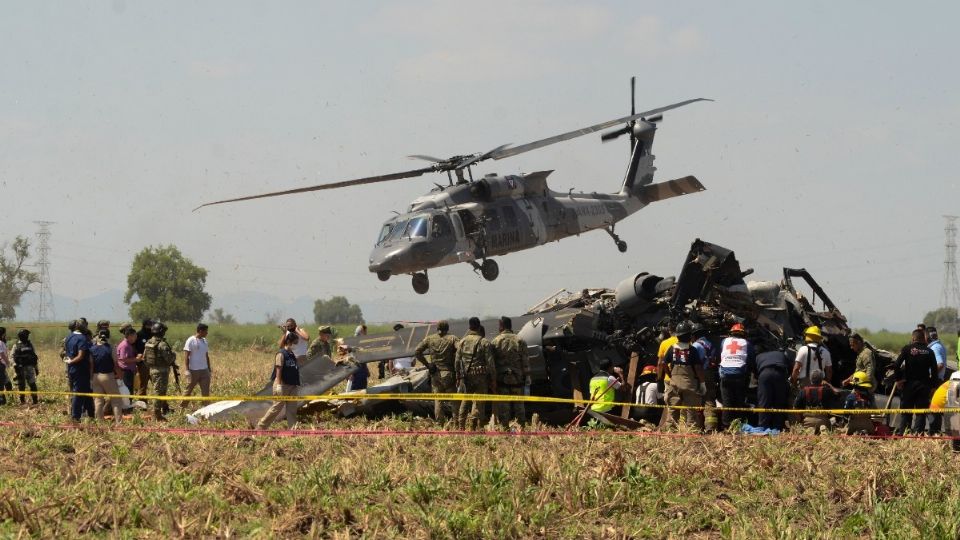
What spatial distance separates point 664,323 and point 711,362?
114 cm

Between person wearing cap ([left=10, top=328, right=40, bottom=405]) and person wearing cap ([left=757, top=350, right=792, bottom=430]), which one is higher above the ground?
person wearing cap ([left=10, top=328, right=40, bottom=405])

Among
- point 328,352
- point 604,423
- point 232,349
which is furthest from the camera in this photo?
point 232,349

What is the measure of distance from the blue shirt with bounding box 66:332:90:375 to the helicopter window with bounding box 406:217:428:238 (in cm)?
1161

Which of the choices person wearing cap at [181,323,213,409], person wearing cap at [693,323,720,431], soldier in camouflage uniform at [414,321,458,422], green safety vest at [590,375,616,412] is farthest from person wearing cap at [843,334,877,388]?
person wearing cap at [181,323,213,409]

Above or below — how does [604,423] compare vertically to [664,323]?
below

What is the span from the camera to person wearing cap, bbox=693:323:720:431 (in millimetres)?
15883

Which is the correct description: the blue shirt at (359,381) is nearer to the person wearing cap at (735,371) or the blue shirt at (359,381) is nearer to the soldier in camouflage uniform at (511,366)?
the soldier in camouflage uniform at (511,366)

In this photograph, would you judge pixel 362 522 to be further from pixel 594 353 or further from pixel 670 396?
pixel 594 353

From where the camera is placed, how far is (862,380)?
16.6m

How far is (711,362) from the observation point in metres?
17.1

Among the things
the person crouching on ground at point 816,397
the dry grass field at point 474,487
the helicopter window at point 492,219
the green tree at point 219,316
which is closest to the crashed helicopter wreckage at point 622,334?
the person crouching on ground at point 816,397

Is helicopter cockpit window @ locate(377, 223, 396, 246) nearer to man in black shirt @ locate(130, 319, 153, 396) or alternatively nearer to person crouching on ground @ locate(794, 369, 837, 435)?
man in black shirt @ locate(130, 319, 153, 396)

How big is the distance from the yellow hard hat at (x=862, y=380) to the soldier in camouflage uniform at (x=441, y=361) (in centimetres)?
522

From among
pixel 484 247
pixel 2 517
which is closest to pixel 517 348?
pixel 2 517
